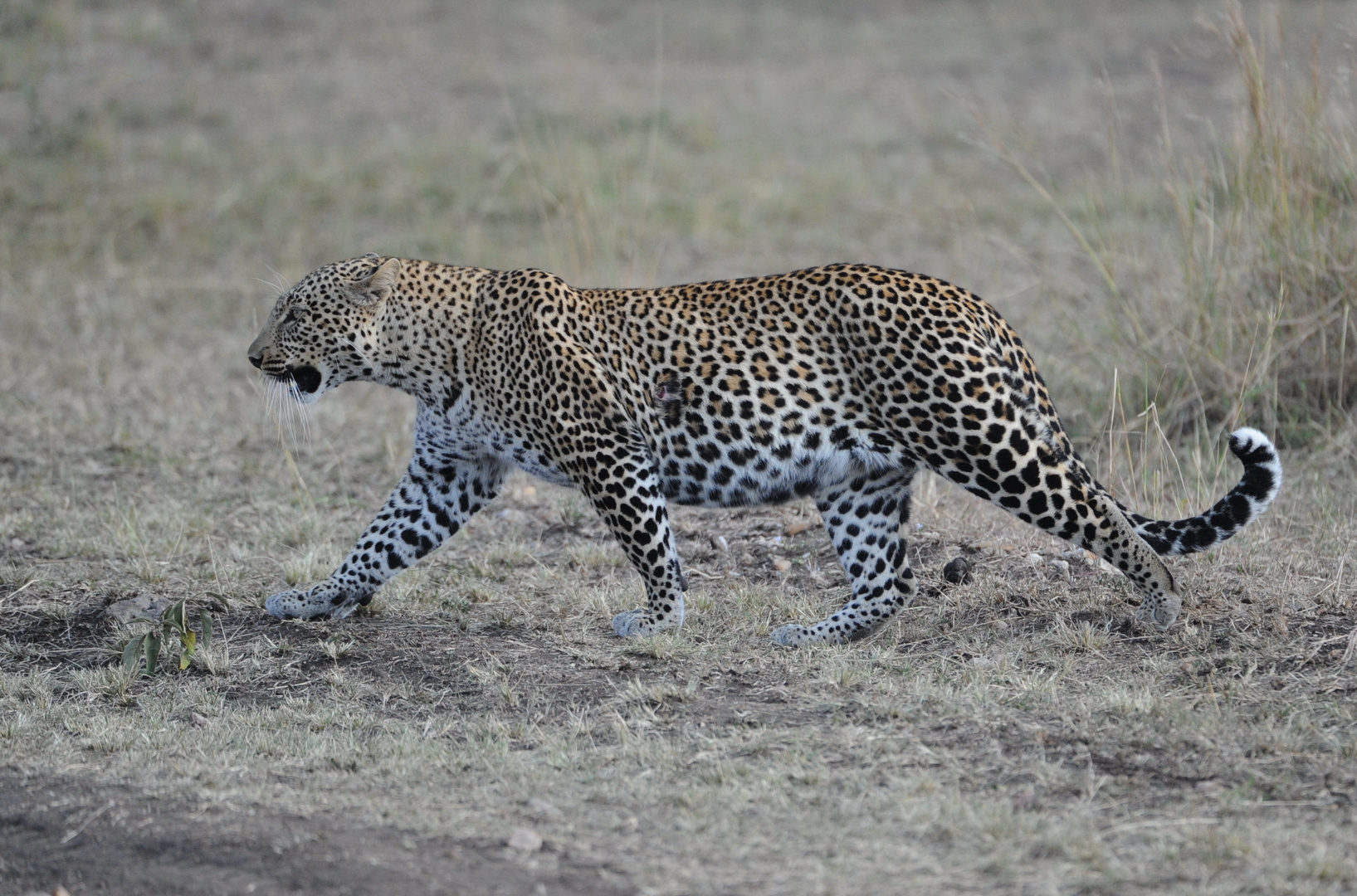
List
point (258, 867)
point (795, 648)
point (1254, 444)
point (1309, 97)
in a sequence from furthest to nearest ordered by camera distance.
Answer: point (1309, 97), point (795, 648), point (1254, 444), point (258, 867)

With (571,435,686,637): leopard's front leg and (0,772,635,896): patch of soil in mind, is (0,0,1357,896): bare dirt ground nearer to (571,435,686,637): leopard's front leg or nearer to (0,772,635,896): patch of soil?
(0,772,635,896): patch of soil

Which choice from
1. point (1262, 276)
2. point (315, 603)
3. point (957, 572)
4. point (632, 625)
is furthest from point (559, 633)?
point (1262, 276)

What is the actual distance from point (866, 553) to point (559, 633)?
131 centimetres

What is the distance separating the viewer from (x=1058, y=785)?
484 centimetres

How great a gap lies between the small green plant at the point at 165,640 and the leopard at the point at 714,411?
1.90 feet

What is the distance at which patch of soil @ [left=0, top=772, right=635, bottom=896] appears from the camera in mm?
4277

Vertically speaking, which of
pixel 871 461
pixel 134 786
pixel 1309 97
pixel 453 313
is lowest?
pixel 134 786

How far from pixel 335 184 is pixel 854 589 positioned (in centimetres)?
977

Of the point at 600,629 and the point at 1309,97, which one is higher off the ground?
the point at 1309,97

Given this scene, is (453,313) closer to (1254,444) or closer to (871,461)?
(871,461)

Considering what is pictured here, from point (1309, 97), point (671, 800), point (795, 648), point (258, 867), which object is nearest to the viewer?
point (258, 867)

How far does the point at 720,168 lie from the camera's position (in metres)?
15.5

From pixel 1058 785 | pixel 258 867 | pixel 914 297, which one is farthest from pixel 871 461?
pixel 258 867

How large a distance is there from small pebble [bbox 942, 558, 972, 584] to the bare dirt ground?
0.18ft
